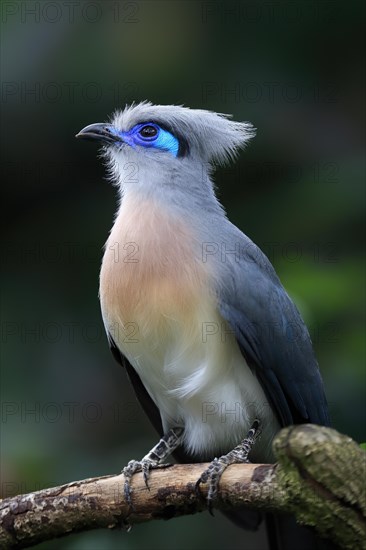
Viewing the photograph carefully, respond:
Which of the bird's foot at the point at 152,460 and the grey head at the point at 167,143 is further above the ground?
→ the grey head at the point at 167,143

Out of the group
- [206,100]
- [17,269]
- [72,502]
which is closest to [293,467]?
[72,502]

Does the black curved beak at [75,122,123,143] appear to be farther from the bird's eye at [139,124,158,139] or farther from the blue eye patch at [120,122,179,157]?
the bird's eye at [139,124,158,139]

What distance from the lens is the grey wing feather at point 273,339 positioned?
5422mm

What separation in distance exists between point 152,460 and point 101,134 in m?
2.32

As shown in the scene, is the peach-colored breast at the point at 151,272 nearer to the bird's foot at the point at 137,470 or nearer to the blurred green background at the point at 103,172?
the bird's foot at the point at 137,470

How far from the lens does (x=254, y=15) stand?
26.6 feet

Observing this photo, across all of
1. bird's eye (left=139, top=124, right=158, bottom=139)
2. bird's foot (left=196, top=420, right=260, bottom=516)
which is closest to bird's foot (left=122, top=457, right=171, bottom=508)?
bird's foot (left=196, top=420, right=260, bottom=516)

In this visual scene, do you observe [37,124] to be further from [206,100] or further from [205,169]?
[205,169]

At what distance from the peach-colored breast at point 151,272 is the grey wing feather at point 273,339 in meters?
0.22

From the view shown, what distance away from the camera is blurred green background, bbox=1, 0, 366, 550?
22.9 ft

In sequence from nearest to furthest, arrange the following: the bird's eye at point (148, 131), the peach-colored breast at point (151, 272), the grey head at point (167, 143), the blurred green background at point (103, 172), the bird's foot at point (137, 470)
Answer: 1. the bird's foot at point (137, 470)
2. the peach-colored breast at point (151, 272)
3. the grey head at point (167, 143)
4. the bird's eye at point (148, 131)
5. the blurred green background at point (103, 172)

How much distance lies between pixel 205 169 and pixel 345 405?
1.90m

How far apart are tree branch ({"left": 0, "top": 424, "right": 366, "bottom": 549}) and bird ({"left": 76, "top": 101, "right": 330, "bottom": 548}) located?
16 centimetres

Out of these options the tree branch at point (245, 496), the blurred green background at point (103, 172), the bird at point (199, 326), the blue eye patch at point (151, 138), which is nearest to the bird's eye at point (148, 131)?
the blue eye patch at point (151, 138)
